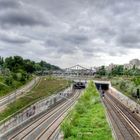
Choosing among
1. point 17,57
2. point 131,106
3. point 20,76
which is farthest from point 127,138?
point 17,57

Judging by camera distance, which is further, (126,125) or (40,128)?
(126,125)

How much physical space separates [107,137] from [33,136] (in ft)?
102

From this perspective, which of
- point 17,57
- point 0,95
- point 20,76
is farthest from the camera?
point 17,57

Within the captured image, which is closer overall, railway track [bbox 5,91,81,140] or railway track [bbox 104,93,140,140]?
railway track [bbox 104,93,140,140]

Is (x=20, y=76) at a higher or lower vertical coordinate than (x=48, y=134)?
higher

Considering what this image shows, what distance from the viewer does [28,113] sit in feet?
257

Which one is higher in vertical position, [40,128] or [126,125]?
[126,125]

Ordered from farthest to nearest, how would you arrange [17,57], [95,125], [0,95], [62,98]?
1. [17,57]
2. [62,98]
3. [0,95]
4. [95,125]

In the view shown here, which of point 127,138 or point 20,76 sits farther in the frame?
point 20,76

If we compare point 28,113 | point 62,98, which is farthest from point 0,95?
point 28,113

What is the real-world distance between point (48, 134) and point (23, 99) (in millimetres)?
41865

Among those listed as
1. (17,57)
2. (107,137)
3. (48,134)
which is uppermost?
(17,57)

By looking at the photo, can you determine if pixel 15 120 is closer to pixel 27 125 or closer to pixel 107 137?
pixel 27 125

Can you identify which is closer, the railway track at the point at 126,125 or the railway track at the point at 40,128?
the railway track at the point at 126,125
